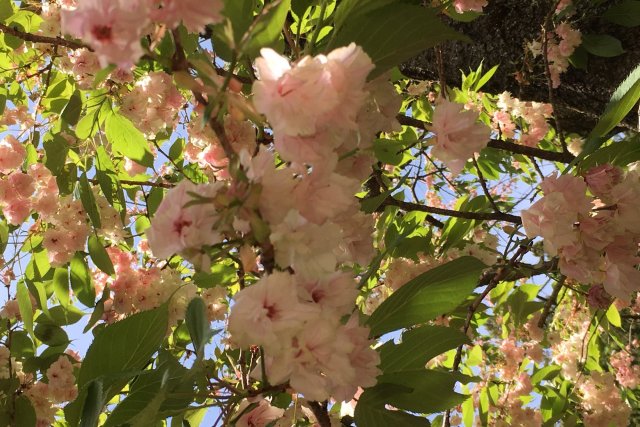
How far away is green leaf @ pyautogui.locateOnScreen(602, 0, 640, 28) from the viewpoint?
2277 mm

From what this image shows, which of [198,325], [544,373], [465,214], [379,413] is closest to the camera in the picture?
[198,325]

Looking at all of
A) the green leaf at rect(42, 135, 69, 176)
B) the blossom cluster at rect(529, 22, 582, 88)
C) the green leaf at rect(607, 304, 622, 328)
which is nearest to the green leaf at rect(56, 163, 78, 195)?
the green leaf at rect(42, 135, 69, 176)

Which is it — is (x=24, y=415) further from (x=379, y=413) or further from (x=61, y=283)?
(x=379, y=413)

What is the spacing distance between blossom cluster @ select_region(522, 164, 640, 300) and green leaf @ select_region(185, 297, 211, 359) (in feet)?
2.03

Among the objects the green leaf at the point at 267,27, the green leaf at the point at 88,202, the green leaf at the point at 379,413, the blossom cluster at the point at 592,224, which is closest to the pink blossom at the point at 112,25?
the green leaf at the point at 267,27

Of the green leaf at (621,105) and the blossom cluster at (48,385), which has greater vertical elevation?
the blossom cluster at (48,385)

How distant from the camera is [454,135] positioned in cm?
88

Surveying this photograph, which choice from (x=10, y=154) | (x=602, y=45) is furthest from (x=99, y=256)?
(x=602, y=45)

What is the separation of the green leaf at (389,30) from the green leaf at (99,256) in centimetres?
150

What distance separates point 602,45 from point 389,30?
199cm

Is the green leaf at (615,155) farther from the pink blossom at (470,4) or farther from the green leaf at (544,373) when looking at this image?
the green leaf at (544,373)

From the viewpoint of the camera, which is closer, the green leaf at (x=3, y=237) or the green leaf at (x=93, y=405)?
the green leaf at (x=93, y=405)

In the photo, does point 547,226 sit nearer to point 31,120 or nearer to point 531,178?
point 31,120

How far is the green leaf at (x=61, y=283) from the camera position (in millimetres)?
2229
